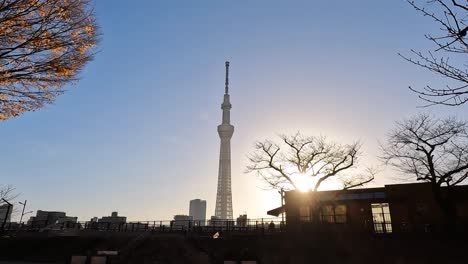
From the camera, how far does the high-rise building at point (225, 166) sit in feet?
368

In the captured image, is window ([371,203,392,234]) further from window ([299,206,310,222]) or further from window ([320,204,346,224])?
window ([299,206,310,222])

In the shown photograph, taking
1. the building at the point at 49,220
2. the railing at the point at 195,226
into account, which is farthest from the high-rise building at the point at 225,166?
the railing at the point at 195,226

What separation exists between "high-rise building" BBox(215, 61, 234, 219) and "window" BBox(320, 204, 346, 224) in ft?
256

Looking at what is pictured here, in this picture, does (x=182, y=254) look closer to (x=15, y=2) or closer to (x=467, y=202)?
(x=15, y=2)

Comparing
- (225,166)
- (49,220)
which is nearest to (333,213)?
(49,220)

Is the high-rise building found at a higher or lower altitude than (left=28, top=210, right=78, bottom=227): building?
higher

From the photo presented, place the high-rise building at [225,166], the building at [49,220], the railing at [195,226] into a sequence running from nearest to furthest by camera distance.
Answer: the railing at [195,226]
the building at [49,220]
the high-rise building at [225,166]

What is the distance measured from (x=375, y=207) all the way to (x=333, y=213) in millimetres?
4279

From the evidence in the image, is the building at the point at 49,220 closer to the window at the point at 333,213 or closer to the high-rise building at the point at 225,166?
the window at the point at 333,213

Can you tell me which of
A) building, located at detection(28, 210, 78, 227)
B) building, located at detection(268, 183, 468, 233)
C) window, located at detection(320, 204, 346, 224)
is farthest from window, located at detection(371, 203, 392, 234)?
building, located at detection(28, 210, 78, 227)

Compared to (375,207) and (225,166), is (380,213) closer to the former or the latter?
(375,207)

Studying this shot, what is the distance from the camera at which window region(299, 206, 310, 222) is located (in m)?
32.4

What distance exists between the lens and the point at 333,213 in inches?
1297

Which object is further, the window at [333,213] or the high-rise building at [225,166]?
the high-rise building at [225,166]
